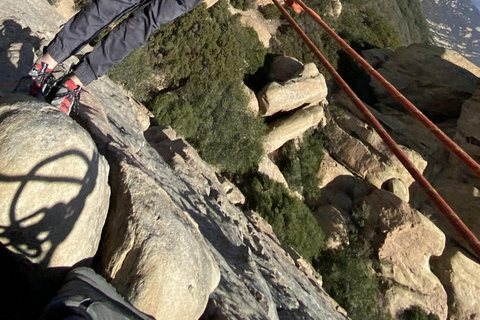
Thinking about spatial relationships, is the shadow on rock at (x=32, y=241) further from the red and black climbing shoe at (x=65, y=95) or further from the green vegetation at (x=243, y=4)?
the green vegetation at (x=243, y=4)

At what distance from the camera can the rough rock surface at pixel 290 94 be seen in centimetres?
1313

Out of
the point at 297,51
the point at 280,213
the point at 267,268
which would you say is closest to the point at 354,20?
the point at 297,51

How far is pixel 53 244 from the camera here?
249 cm

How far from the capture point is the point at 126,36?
304 cm

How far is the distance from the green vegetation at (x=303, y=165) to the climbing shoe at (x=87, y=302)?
11.9 meters

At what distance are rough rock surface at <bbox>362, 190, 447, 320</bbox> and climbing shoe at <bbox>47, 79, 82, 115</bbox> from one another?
1172cm

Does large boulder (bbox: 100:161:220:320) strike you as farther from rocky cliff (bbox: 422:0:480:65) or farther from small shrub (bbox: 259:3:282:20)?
rocky cliff (bbox: 422:0:480:65)

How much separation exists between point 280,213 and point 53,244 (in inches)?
417

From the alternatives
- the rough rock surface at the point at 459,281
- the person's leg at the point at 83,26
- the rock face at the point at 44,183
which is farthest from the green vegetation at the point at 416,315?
the person's leg at the point at 83,26

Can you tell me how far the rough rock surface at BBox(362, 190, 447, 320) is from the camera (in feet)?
40.8

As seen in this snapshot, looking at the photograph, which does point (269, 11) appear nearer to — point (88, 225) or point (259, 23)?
point (259, 23)

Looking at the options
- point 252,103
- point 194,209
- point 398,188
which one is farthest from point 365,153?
point 194,209

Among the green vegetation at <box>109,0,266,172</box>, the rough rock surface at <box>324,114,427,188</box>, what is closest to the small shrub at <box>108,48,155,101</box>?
the green vegetation at <box>109,0,266,172</box>

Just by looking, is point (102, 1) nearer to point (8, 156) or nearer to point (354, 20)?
point (8, 156)
